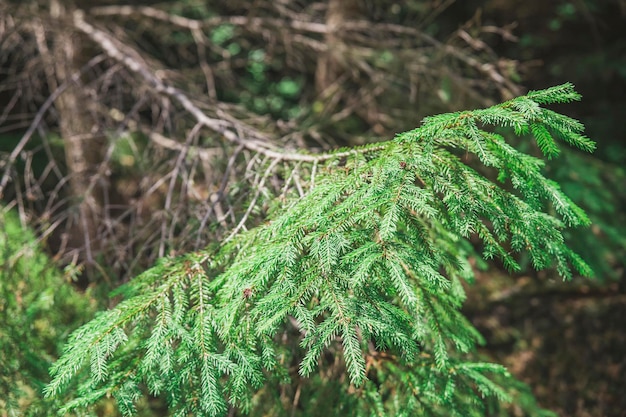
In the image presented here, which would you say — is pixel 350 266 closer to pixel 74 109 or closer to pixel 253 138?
pixel 253 138

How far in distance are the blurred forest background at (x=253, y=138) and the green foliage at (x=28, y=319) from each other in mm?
11

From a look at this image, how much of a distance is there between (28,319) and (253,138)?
5.06 ft

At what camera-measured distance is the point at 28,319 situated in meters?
2.59

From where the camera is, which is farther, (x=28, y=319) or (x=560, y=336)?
(x=560, y=336)

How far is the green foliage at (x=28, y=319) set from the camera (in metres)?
2.26

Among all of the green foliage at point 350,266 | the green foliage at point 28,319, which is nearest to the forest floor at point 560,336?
the green foliage at point 350,266

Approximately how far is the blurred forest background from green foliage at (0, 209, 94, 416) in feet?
0.04

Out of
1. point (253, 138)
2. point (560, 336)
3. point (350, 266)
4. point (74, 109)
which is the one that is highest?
point (350, 266)

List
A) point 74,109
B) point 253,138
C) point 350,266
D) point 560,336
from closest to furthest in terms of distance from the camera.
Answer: point 350,266 → point 253,138 → point 74,109 → point 560,336

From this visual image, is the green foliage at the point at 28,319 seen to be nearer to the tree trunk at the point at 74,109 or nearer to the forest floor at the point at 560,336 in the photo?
the tree trunk at the point at 74,109

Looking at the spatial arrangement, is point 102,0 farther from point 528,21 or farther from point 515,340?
point 515,340

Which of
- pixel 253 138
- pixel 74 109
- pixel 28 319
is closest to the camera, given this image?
pixel 28 319

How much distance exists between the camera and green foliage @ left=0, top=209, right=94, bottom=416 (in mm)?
2260

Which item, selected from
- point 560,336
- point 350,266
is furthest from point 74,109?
point 560,336
